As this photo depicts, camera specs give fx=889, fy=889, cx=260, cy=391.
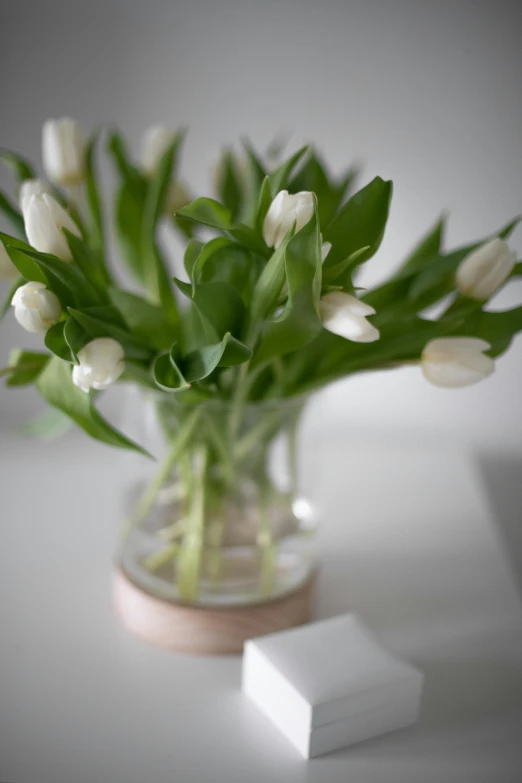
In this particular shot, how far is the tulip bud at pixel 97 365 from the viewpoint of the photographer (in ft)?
1.82

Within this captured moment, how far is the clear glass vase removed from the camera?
2.35 ft

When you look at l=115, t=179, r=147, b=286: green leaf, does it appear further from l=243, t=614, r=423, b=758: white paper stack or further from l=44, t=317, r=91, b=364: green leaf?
l=243, t=614, r=423, b=758: white paper stack

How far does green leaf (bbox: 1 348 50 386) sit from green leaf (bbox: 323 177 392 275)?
243 millimetres

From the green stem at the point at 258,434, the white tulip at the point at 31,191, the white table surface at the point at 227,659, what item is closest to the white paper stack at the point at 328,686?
the white table surface at the point at 227,659

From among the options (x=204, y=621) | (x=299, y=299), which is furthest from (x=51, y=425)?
(x=299, y=299)

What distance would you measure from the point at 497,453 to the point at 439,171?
41 centimetres

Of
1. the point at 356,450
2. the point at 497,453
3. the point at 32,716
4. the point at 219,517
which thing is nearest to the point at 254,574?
the point at 219,517

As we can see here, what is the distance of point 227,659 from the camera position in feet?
2.45

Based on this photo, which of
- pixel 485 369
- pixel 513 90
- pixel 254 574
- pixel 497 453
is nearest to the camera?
pixel 485 369

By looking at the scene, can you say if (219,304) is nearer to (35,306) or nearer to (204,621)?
(35,306)

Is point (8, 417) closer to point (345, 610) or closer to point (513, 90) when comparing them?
point (345, 610)

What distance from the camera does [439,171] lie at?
1189 mm

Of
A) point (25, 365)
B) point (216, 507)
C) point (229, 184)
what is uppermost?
point (229, 184)

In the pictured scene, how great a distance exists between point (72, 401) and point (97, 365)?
0.07 meters
